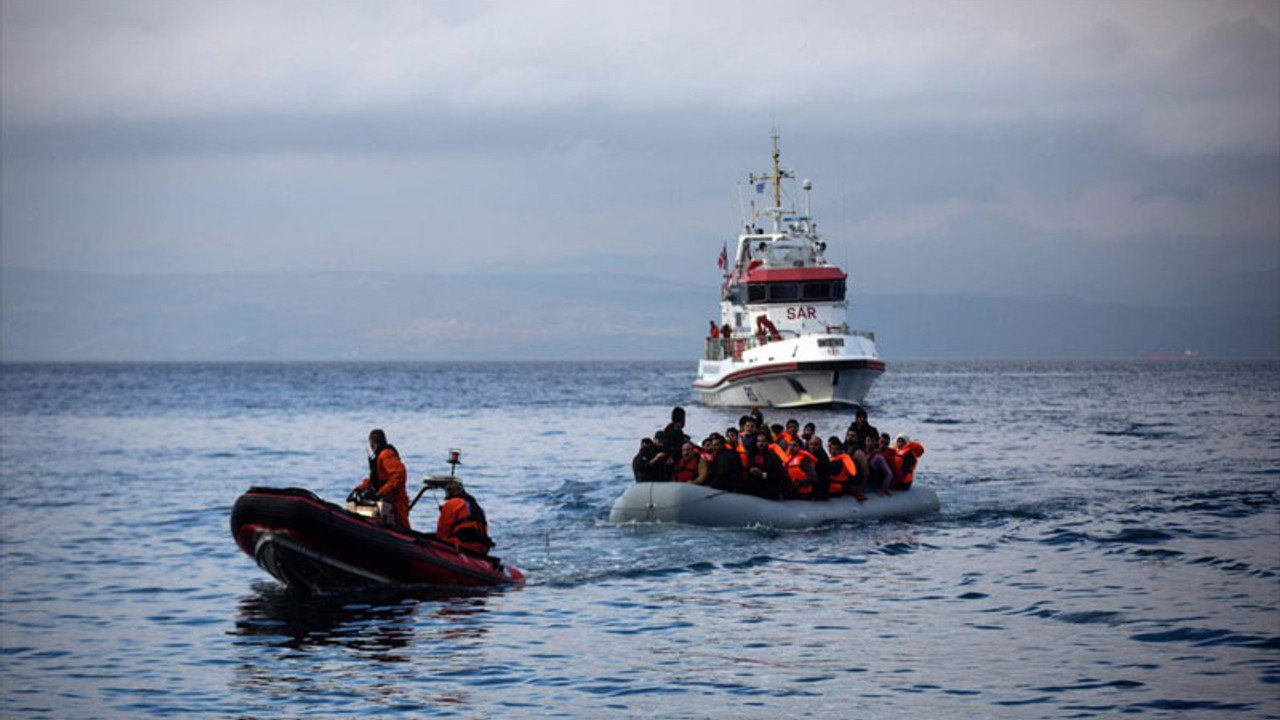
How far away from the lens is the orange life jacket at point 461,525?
58.2 ft

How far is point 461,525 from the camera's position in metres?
17.8

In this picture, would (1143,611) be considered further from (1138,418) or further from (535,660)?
(1138,418)

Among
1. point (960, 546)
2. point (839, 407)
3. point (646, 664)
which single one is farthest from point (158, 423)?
point (646, 664)

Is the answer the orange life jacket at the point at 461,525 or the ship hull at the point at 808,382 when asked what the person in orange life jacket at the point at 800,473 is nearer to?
the orange life jacket at the point at 461,525

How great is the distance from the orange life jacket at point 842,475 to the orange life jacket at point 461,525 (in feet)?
23.6

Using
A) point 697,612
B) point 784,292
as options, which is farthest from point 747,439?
point 784,292

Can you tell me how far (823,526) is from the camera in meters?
22.5

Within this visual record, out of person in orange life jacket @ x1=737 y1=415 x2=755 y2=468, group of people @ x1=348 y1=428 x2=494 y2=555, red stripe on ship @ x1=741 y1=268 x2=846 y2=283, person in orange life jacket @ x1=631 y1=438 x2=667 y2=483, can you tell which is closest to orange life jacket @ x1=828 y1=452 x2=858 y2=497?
person in orange life jacket @ x1=737 y1=415 x2=755 y2=468

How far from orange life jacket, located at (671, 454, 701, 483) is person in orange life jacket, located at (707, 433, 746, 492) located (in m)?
0.39

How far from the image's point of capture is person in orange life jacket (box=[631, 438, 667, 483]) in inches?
874

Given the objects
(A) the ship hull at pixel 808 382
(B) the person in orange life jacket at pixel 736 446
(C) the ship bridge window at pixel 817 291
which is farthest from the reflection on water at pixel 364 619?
(C) the ship bridge window at pixel 817 291

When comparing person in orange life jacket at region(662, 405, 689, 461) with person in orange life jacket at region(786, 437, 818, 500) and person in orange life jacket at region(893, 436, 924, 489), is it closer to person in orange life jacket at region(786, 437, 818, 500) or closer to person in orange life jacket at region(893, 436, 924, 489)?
person in orange life jacket at region(786, 437, 818, 500)

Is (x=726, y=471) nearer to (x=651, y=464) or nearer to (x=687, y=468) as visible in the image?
(x=687, y=468)

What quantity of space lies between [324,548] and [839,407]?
39.2 metres
